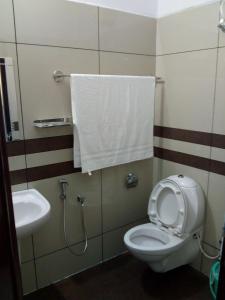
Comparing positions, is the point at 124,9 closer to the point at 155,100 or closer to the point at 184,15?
the point at 184,15

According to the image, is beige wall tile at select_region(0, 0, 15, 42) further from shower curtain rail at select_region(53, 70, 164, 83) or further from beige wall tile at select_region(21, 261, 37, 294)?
beige wall tile at select_region(21, 261, 37, 294)

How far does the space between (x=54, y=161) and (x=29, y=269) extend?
2.67ft

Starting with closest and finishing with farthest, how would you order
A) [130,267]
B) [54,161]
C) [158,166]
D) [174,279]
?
[54,161], [174,279], [130,267], [158,166]

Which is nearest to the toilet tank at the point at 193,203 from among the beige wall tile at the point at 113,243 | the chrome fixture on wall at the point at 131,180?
the chrome fixture on wall at the point at 131,180

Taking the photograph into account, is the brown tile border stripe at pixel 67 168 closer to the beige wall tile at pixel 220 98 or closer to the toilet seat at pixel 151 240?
the beige wall tile at pixel 220 98

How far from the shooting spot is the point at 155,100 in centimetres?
238

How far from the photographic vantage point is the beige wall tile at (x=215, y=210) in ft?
6.52

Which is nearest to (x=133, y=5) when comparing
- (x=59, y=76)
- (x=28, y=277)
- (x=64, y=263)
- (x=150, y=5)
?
(x=150, y=5)

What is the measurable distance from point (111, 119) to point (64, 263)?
3.94 feet

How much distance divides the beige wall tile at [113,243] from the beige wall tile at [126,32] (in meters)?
1.53

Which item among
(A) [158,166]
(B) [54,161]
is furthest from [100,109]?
(A) [158,166]

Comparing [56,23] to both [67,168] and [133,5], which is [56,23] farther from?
[67,168]

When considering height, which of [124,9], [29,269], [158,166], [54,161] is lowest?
[29,269]

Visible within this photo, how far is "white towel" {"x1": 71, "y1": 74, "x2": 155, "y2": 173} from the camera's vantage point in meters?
1.89
